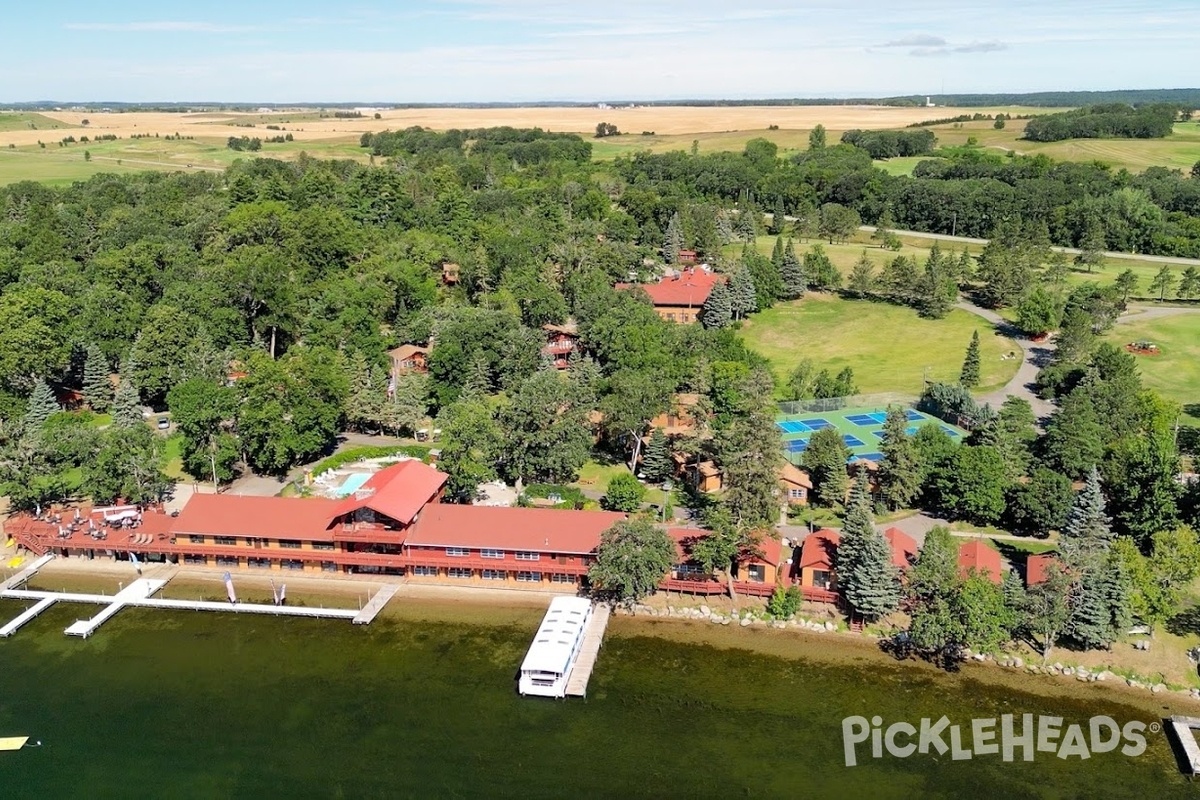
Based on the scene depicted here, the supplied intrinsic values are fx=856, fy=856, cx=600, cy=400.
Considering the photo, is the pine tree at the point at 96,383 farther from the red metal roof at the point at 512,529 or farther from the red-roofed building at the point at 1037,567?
the red-roofed building at the point at 1037,567

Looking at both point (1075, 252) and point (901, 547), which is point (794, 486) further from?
point (1075, 252)

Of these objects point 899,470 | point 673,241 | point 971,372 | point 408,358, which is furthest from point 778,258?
point 899,470

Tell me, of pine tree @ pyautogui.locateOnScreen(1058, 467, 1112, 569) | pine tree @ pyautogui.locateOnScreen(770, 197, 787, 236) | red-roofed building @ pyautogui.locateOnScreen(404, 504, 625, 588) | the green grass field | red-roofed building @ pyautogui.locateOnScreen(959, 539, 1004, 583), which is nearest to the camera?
pine tree @ pyautogui.locateOnScreen(1058, 467, 1112, 569)

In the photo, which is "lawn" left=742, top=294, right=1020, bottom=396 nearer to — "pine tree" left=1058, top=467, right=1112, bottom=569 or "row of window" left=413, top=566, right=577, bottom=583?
"pine tree" left=1058, top=467, right=1112, bottom=569

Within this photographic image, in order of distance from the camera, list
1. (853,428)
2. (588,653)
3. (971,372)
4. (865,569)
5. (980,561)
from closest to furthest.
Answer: (588,653), (865,569), (980,561), (853,428), (971,372)

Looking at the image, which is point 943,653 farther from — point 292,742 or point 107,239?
point 107,239

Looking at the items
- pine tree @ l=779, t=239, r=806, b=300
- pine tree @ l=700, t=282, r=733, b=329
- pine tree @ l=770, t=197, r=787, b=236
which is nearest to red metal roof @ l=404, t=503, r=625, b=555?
pine tree @ l=700, t=282, r=733, b=329

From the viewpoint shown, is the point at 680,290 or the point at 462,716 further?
the point at 680,290

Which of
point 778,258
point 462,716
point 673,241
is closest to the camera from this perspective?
point 462,716
